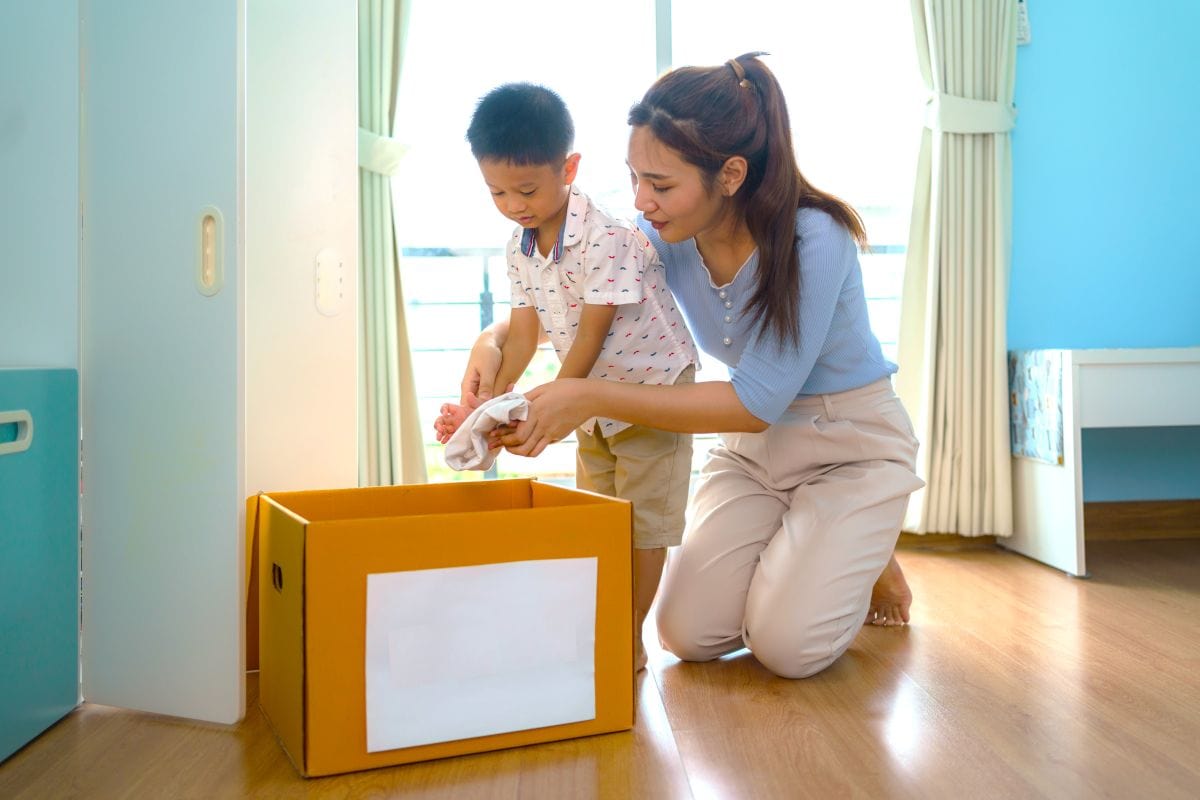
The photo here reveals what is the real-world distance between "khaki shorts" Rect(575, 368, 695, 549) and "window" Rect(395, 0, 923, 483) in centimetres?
125

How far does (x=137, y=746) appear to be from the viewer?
51.4 inches

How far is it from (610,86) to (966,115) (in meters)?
1.03

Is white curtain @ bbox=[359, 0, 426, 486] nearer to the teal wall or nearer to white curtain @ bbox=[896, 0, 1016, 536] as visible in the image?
the teal wall

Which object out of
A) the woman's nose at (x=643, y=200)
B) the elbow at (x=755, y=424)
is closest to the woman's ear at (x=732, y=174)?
the woman's nose at (x=643, y=200)

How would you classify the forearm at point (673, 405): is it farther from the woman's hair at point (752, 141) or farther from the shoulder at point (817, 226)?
the shoulder at point (817, 226)

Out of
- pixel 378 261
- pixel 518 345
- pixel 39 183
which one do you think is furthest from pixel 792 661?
pixel 378 261

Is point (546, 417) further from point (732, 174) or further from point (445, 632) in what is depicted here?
point (732, 174)

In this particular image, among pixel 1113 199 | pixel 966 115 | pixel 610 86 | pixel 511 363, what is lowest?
pixel 511 363

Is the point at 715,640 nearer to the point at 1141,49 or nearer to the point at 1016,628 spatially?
the point at 1016,628

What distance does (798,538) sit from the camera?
64.6 inches

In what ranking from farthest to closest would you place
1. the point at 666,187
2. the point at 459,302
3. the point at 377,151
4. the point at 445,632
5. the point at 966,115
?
the point at 459,302, the point at 966,115, the point at 377,151, the point at 666,187, the point at 445,632

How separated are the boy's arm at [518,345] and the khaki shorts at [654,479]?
0.21m

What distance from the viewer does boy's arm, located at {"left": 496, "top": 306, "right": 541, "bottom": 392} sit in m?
1.73

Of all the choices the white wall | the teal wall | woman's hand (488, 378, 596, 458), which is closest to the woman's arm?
woman's hand (488, 378, 596, 458)
